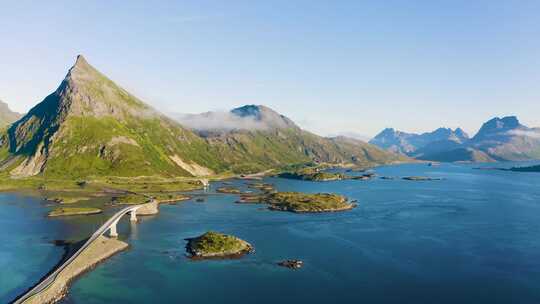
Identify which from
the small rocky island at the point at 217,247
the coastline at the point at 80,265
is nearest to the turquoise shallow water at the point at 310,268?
the coastline at the point at 80,265

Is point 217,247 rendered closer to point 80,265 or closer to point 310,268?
point 310,268

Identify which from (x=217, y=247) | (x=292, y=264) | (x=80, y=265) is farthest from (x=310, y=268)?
(x=80, y=265)

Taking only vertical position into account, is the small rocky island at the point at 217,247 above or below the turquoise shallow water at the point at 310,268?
above

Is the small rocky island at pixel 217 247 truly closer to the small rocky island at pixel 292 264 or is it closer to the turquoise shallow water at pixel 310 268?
the turquoise shallow water at pixel 310 268

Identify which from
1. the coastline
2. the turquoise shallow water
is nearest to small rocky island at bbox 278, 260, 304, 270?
the turquoise shallow water

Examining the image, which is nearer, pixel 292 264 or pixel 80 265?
pixel 80 265

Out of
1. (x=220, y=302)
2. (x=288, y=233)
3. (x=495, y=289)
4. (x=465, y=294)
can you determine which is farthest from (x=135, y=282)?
(x=495, y=289)

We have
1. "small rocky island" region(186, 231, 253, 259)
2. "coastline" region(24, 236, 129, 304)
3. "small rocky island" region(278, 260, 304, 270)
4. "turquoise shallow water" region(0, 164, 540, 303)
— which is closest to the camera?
"coastline" region(24, 236, 129, 304)

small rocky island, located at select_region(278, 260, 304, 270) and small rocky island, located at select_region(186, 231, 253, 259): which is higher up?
small rocky island, located at select_region(186, 231, 253, 259)

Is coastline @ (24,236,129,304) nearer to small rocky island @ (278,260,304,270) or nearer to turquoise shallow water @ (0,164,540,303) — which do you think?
turquoise shallow water @ (0,164,540,303)
